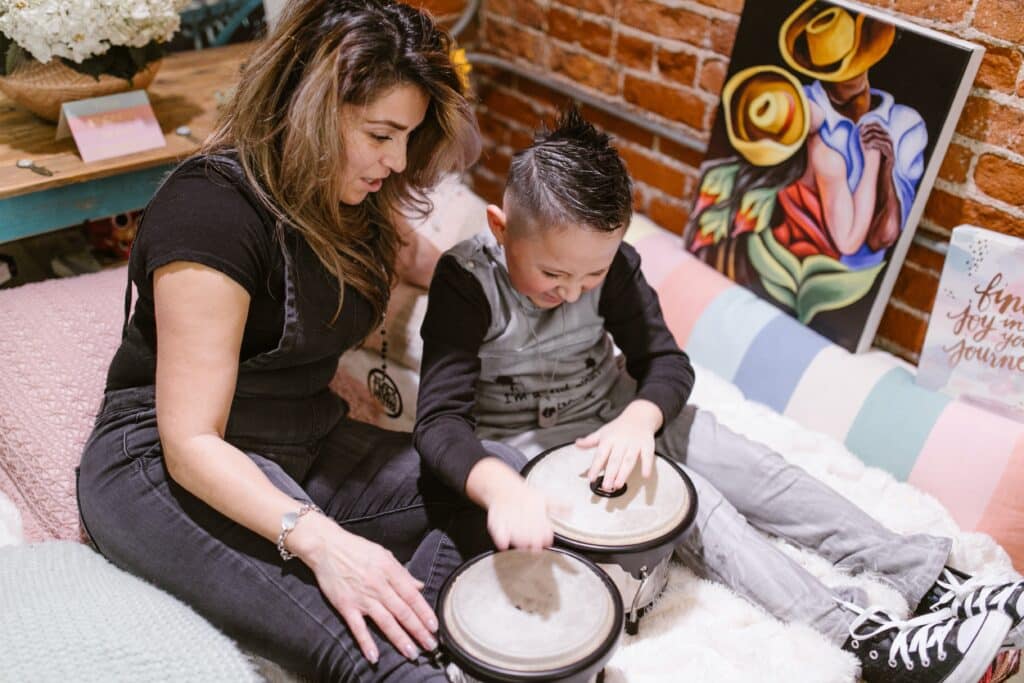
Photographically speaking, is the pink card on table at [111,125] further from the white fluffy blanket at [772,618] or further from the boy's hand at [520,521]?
the boy's hand at [520,521]

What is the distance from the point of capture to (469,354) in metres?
1.35

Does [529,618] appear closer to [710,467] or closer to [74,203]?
[710,467]

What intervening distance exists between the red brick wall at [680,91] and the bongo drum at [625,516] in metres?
0.81

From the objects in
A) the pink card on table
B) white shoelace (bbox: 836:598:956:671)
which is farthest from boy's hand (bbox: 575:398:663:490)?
the pink card on table

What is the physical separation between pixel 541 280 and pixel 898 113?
2.55 ft

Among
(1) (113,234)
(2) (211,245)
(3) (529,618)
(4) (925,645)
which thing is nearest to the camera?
(3) (529,618)

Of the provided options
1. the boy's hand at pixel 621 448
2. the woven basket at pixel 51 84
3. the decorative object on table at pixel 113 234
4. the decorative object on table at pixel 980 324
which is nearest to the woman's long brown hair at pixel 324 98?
the boy's hand at pixel 621 448

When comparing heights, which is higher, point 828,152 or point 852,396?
point 828,152

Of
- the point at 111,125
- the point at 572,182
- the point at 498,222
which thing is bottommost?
the point at 111,125

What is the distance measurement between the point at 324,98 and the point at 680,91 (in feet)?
3.62

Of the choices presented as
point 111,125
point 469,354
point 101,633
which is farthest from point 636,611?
point 111,125

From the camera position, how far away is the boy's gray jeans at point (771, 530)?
132cm

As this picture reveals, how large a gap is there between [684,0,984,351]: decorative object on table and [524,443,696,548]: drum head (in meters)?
0.71

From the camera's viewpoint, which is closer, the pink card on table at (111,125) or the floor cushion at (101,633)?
the floor cushion at (101,633)
